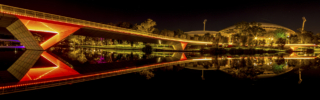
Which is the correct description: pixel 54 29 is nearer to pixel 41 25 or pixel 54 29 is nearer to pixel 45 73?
pixel 41 25

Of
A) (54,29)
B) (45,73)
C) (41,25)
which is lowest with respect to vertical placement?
(45,73)

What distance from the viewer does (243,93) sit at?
5.50 m

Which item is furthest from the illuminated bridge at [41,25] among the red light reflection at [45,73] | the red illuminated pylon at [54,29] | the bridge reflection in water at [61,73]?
the red light reflection at [45,73]

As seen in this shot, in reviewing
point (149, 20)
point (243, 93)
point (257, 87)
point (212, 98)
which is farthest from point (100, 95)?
point (149, 20)

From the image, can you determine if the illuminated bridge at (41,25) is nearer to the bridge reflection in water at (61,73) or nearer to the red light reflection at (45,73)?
the bridge reflection in water at (61,73)

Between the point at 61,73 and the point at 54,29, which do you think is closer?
the point at 61,73

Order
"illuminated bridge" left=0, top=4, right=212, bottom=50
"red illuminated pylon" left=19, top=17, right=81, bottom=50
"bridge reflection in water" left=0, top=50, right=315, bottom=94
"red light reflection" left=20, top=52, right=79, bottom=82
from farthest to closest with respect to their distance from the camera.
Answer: "red illuminated pylon" left=19, top=17, right=81, bottom=50
"illuminated bridge" left=0, top=4, right=212, bottom=50
"red light reflection" left=20, top=52, right=79, bottom=82
"bridge reflection in water" left=0, top=50, right=315, bottom=94

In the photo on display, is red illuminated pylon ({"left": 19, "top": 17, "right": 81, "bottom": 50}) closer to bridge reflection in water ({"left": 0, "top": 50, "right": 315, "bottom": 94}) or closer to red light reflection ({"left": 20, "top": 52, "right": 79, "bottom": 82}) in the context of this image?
bridge reflection in water ({"left": 0, "top": 50, "right": 315, "bottom": 94})

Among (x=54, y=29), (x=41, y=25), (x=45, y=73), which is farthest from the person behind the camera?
(x=54, y=29)

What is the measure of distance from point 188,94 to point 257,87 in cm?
306

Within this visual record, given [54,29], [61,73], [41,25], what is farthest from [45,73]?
[54,29]

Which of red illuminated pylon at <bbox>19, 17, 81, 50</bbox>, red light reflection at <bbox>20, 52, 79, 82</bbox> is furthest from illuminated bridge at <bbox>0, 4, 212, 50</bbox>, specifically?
red light reflection at <bbox>20, 52, 79, 82</bbox>

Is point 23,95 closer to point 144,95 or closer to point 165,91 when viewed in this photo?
point 144,95

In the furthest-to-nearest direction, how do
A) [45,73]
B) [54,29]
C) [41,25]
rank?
[54,29]
[41,25]
[45,73]
